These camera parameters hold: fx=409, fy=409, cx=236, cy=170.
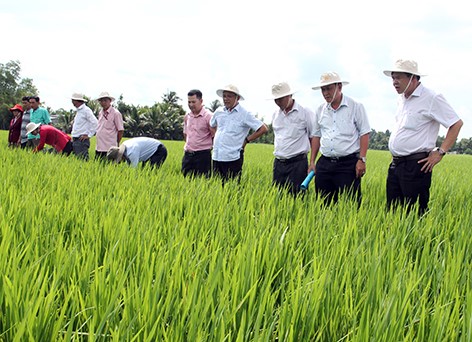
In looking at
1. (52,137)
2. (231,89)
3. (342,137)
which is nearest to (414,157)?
(342,137)

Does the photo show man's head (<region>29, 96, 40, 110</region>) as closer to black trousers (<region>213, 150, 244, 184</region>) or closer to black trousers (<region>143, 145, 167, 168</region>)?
black trousers (<region>143, 145, 167, 168</region>)

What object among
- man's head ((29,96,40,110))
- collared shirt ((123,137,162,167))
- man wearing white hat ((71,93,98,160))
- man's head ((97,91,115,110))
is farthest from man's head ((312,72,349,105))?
man's head ((29,96,40,110))

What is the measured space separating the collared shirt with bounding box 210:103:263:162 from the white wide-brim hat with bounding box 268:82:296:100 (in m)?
0.65

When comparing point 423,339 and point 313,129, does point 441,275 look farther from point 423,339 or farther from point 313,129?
point 313,129

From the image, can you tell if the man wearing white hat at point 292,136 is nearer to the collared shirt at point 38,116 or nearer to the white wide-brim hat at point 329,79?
the white wide-brim hat at point 329,79

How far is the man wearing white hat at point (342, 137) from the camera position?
3.63 metres

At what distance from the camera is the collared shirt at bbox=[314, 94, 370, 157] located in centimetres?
367

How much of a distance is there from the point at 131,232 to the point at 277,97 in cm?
262

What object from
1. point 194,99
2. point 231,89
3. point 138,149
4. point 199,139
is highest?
point 231,89

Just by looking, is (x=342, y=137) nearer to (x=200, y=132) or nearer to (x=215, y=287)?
(x=200, y=132)

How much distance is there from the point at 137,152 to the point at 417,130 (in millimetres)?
3769

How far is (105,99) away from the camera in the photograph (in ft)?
20.3

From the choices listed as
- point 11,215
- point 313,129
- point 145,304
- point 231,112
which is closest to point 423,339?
point 145,304

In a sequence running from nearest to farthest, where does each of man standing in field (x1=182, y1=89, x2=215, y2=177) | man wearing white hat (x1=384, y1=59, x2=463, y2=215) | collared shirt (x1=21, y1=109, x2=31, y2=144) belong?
man wearing white hat (x1=384, y1=59, x2=463, y2=215) → man standing in field (x1=182, y1=89, x2=215, y2=177) → collared shirt (x1=21, y1=109, x2=31, y2=144)
